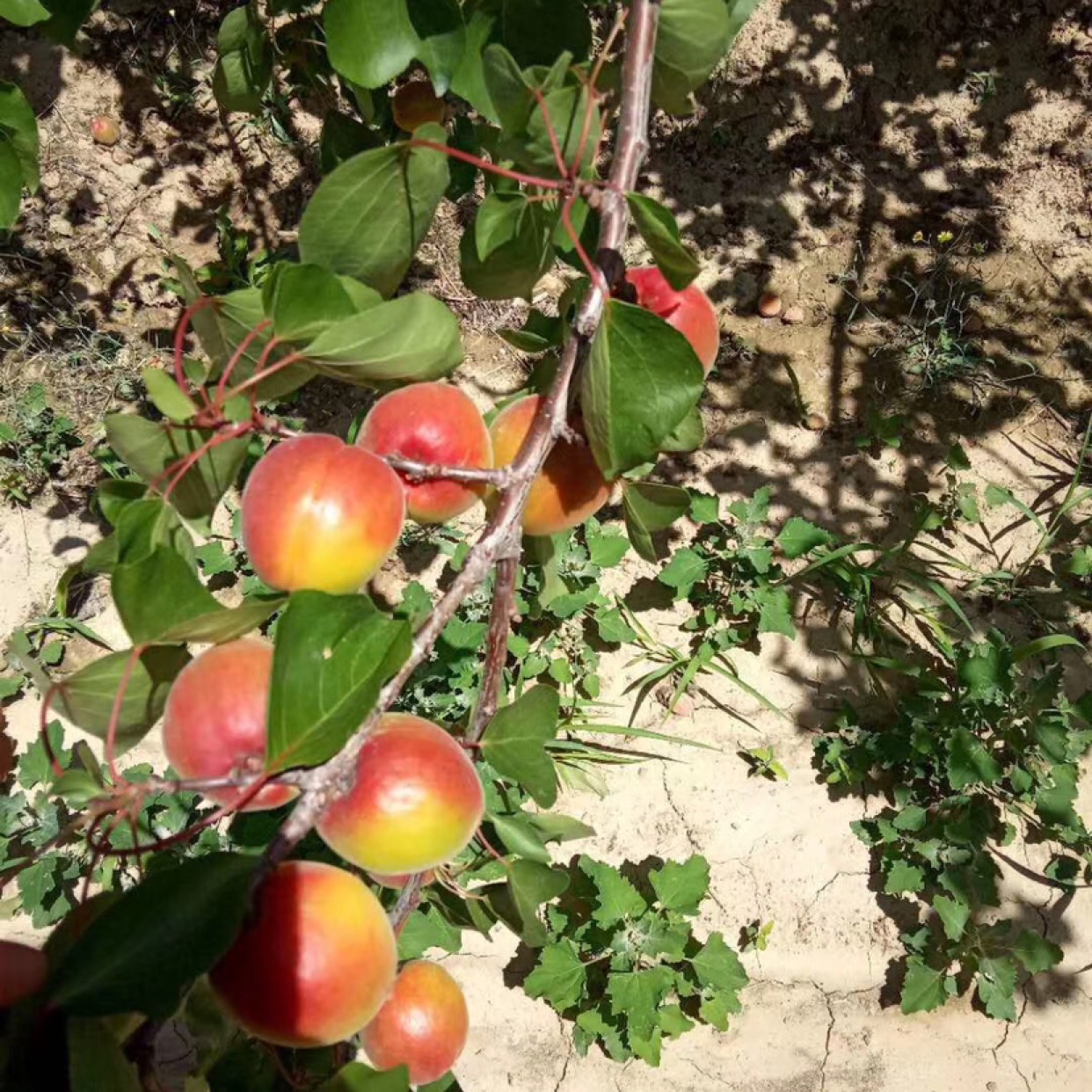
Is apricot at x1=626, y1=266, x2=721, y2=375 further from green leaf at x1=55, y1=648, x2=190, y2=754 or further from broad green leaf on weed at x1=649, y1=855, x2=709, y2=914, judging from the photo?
broad green leaf on weed at x1=649, y1=855, x2=709, y2=914

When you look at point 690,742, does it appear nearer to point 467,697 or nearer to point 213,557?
point 467,697

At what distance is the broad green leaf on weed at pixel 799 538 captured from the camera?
2.39m

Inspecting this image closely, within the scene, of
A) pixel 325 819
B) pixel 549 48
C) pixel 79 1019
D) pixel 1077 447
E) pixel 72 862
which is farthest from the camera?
pixel 1077 447

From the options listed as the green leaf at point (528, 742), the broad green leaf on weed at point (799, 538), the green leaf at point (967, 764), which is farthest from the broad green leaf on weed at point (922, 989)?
the green leaf at point (528, 742)

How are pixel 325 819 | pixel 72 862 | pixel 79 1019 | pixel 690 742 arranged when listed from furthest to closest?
1. pixel 690 742
2. pixel 72 862
3. pixel 325 819
4. pixel 79 1019

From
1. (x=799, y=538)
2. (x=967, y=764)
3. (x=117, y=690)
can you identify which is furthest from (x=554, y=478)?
(x=967, y=764)

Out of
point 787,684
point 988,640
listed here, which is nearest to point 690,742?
point 787,684

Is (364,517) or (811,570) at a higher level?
(364,517)

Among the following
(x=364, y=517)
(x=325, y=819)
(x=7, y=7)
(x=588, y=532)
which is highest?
(x=7, y=7)

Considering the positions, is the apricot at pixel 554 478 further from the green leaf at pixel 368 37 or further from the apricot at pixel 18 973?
the apricot at pixel 18 973

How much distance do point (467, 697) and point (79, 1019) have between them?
5.44 feet

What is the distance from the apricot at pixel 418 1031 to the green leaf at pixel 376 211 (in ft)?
3.07

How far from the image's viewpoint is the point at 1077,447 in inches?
104

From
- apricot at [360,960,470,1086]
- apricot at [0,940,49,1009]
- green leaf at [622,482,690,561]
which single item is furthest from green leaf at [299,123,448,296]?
apricot at [360,960,470,1086]
